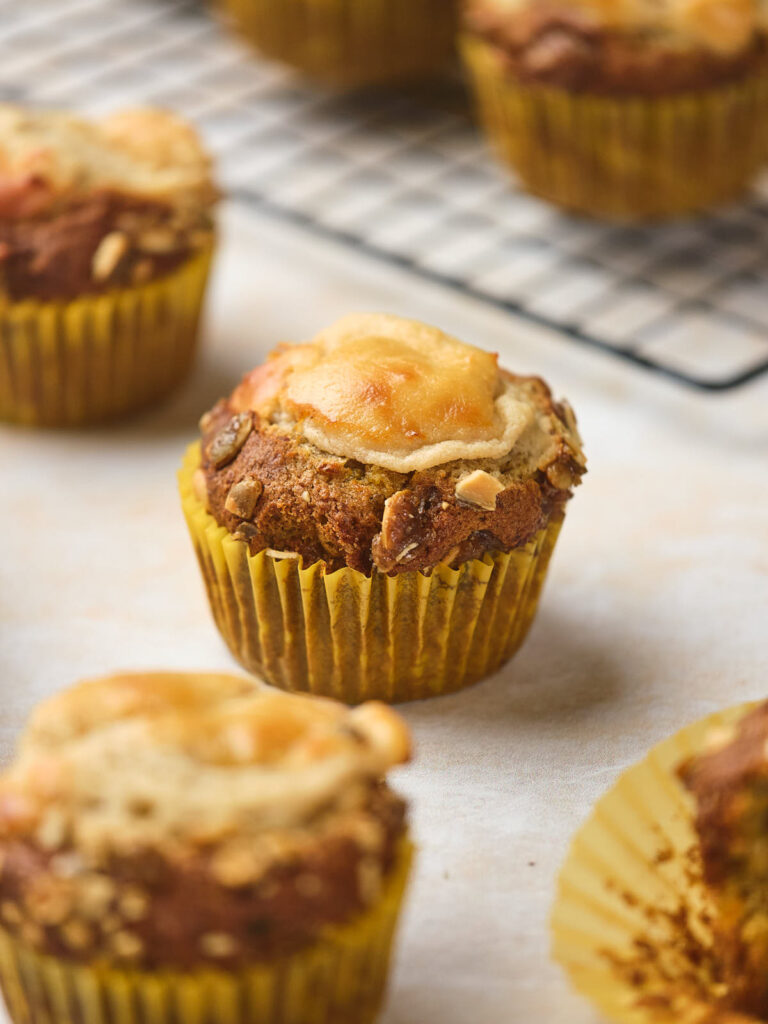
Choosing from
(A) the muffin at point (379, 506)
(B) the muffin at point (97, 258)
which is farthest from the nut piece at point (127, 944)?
(B) the muffin at point (97, 258)

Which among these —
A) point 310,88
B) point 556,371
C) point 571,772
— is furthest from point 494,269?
point 571,772

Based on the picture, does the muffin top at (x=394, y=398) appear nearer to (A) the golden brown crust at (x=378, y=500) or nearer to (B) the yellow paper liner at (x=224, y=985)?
(A) the golden brown crust at (x=378, y=500)

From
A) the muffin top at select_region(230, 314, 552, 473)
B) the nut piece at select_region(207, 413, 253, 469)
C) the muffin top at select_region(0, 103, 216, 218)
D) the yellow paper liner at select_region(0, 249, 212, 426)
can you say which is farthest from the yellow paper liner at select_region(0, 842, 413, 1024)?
the muffin top at select_region(0, 103, 216, 218)

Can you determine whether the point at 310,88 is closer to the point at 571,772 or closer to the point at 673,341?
the point at 673,341

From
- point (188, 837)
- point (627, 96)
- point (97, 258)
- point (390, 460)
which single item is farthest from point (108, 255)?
point (188, 837)

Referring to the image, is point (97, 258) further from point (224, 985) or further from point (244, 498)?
point (224, 985)

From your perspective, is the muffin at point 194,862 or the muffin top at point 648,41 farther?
the muffin top at point 648,41
